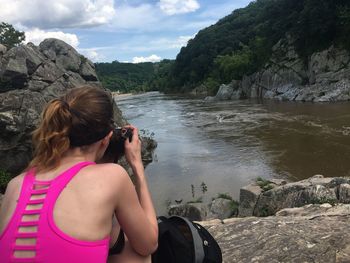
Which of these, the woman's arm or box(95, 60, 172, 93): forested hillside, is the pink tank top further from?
box(95, 60, 172, 93): forested hillside

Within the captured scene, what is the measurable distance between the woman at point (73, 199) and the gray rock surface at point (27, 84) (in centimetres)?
1147

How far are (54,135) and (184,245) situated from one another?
0.97 metres

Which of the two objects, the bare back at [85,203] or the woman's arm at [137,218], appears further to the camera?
the woman's arm at [137,218]

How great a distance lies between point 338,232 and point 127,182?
272cm

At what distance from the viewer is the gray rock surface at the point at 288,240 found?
3.71m

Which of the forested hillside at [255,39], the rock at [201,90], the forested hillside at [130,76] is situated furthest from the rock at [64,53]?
the forested hillside at [130,76]

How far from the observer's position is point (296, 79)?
1837 inches

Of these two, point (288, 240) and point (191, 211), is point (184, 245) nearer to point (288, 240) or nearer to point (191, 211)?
point (288, 240)

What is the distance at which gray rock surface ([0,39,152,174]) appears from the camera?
14.9 m

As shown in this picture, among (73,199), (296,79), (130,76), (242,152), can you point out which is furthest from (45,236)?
(130,76)

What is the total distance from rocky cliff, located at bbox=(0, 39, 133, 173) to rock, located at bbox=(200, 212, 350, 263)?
907 cm

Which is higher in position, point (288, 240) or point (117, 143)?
point (117, 143)

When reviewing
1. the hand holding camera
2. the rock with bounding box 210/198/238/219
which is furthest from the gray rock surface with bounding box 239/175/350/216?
the hand holding camera

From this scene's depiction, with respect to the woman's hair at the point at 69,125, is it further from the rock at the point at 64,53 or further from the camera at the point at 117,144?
the rock at the point at 64,53
